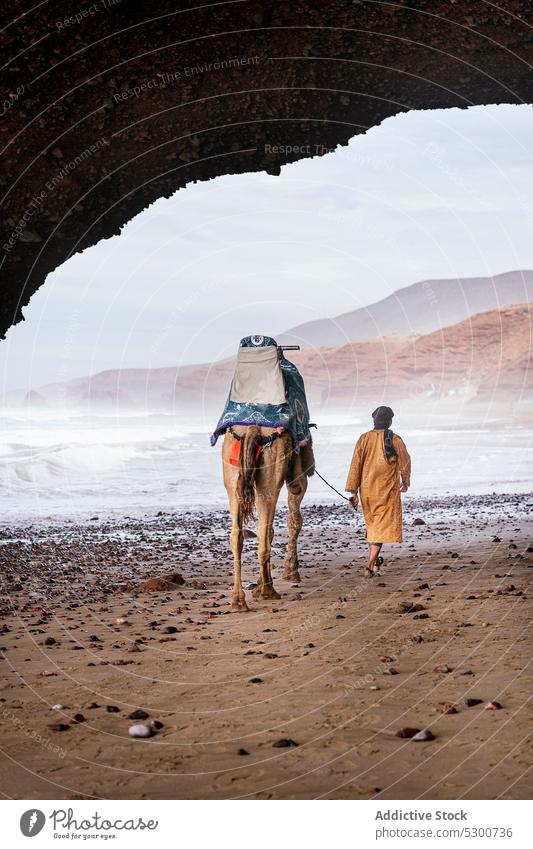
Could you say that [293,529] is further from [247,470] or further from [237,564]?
[237,564]

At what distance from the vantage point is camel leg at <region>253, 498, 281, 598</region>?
→ 10062 millimetres

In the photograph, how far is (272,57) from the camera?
41.3 ft

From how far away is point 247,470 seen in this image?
998 centimetres

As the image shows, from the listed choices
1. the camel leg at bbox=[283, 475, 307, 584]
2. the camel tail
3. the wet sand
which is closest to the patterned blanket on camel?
the camel tail

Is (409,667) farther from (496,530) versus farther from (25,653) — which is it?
(496,530)

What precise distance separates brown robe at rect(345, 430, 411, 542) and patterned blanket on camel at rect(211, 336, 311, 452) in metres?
1.51

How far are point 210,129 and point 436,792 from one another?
11.2 metres

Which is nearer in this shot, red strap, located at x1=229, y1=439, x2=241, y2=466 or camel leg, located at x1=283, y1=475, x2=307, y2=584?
red strap, located at x1=229, y1=439, x2=241, y2=466

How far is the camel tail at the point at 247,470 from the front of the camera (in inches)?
392

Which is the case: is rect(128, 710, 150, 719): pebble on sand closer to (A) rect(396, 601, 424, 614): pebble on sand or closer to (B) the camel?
(A) rect(396, 601, 424, 614): pebble on sand

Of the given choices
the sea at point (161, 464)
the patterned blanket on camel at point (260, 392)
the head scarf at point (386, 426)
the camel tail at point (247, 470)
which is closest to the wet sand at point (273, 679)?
the camel tail at point (247, 470)

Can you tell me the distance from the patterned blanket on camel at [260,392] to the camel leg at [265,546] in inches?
34.3

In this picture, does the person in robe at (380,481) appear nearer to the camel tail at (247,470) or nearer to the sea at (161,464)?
the camel tail at (247,470)
